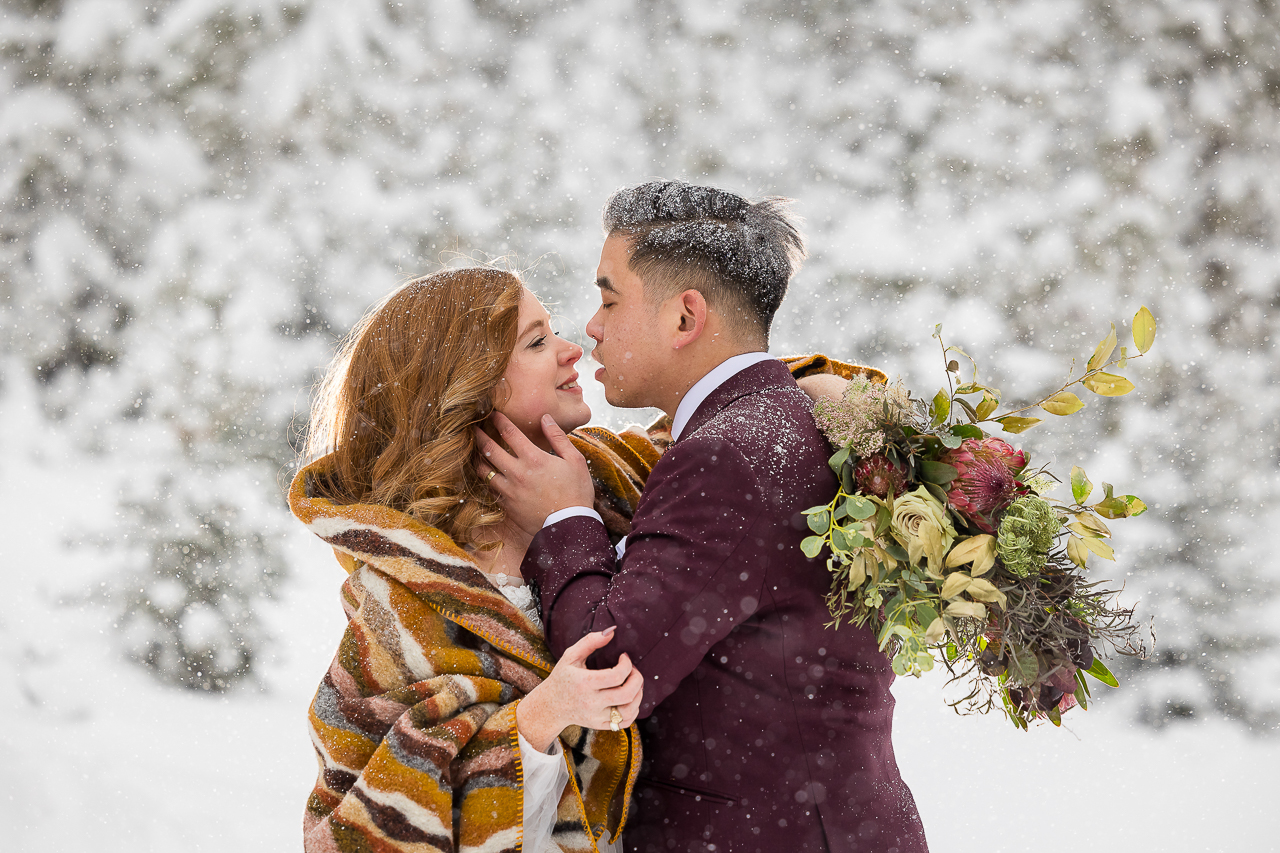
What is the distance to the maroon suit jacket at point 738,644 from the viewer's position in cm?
144

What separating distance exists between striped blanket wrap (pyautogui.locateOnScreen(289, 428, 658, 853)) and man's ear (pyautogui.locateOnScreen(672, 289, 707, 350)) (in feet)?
1.95

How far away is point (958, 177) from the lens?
13.8ft

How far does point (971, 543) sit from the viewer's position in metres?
1.35

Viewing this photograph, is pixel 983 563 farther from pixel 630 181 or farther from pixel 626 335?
pixel 630 181

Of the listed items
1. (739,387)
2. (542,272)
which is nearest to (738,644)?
(739,387)

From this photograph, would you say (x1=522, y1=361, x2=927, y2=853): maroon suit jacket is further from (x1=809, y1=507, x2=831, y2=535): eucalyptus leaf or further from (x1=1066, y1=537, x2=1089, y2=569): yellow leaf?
(x1=1066, y1=537, x2=1089, y2=569): yellow leaf

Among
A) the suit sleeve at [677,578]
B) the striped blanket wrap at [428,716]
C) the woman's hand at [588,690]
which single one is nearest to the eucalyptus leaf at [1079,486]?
the suit sleeve at [677,578]

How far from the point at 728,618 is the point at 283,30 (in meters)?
3.99

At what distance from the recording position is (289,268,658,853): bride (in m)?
1.48

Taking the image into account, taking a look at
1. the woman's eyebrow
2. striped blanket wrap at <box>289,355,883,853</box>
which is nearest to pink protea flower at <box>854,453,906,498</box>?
striped blanket wrap at <box>289,355,883,853</box>

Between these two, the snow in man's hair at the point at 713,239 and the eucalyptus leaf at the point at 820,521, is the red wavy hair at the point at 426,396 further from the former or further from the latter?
the eucalyptus leaf at the point at 820,521

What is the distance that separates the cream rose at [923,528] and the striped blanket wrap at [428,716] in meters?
0.59

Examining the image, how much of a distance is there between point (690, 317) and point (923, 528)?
691 millimetres

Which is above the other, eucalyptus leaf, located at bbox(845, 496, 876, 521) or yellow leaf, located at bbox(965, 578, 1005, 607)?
eucalyptus leaf, located at bbox(845, 496, 876, 521)
